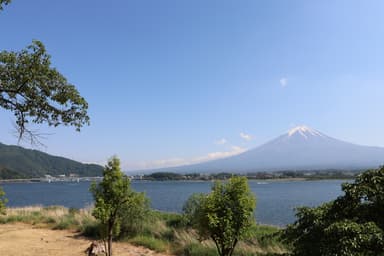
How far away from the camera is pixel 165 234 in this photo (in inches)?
463

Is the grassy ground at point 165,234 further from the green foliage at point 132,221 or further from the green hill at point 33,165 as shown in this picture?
the green hill at point 33,165

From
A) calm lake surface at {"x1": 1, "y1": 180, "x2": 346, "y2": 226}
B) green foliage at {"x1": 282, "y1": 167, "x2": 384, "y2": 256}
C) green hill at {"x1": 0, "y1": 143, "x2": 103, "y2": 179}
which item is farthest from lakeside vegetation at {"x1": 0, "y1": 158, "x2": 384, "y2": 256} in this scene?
green hill at {"x1": 0, "y1": 143, "x2": 103, "y2": 179}

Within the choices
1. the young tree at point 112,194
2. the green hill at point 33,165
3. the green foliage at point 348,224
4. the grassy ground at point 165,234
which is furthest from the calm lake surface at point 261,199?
the green hill at point 33,165

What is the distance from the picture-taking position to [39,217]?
16547mm

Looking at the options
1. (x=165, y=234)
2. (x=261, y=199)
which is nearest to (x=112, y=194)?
(x=165, y=234)

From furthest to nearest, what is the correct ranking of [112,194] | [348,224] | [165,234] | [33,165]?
[33,165] → [165,234] → [112,194] → [348,224]

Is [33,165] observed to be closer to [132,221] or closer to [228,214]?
[132,221]

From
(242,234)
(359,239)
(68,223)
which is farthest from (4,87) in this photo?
(68,223)

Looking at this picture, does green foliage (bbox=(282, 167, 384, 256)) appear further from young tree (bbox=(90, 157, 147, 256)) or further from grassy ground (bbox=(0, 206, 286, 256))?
young tree (bbox=(90, 157, 147, 256))

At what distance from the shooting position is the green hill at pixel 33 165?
10778 cm

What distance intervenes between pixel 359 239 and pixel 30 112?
5056 mm

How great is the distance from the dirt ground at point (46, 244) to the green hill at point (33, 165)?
7710cm

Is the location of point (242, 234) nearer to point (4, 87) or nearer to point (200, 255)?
point (200, 255)

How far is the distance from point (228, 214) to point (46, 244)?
25.6 ft
